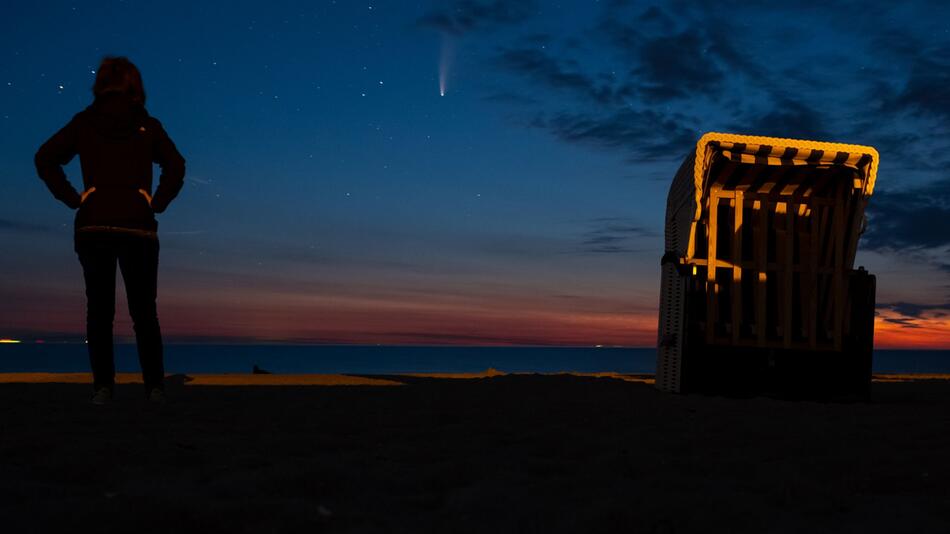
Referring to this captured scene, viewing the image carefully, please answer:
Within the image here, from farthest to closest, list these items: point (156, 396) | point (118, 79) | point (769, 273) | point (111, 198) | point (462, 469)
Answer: point (769, 273) → point (156, 396) → point (118, 79) → point (111, 198) → point (462, 469)

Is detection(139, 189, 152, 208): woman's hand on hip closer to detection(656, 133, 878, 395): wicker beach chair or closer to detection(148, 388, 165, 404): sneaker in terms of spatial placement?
detection(148, 388, 165, 404): sneaker

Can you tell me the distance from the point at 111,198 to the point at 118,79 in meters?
0.87

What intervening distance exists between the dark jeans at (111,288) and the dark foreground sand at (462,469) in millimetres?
363

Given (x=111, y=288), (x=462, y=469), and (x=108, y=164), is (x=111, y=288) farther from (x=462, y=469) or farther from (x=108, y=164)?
(x=462, y=469)

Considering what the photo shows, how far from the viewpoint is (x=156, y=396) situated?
5621 mm

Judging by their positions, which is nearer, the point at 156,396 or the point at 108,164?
the point at 108,164

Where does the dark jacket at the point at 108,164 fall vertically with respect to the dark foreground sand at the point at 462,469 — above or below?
above

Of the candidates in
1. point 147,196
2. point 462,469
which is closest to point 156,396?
point 147,196

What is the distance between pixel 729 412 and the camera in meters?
5.63

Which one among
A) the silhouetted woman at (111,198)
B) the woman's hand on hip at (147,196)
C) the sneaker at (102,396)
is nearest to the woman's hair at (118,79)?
the silhouetted woman at (111,198)

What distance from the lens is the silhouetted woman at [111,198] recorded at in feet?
17.6

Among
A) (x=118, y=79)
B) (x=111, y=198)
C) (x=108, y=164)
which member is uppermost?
(x=118, y=79)

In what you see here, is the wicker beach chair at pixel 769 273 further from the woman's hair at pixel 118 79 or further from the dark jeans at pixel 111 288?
the woman's hair at pixel 118 79

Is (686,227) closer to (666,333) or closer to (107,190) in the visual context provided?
(666,333)
